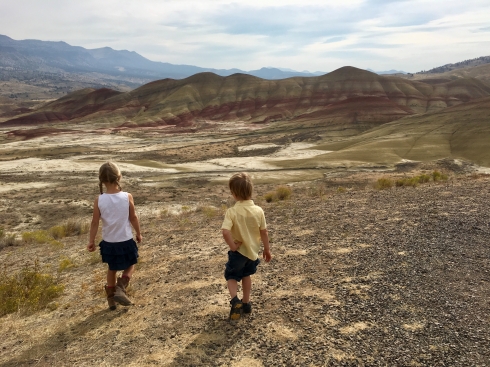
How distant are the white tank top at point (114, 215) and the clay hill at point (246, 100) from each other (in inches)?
3335

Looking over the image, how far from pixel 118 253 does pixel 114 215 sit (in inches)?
25.6

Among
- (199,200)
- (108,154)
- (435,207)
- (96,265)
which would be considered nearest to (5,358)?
(96,265)

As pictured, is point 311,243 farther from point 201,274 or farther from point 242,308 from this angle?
point 242,308

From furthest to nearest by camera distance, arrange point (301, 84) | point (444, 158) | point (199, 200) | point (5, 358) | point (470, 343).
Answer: point (301, 84)
point (444, 158)
point (199, 200)
point (5, 358)
point (470, 343)

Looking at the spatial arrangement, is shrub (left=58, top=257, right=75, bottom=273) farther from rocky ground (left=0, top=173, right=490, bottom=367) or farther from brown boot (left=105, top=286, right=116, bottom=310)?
brown boot (left=105, top=286, right=116, bottom=310)

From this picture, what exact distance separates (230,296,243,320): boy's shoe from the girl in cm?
184

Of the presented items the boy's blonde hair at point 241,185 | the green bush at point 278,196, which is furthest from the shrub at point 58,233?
the boy's blonde hair at point 241,185

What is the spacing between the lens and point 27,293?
7324 mm

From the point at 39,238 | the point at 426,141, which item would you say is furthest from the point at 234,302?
the point at 426,141

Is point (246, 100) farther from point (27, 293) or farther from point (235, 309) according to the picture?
point (235, 309)

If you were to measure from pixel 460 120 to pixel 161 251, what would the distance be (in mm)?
61648

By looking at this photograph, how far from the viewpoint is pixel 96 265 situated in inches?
369

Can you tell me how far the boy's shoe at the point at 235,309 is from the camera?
5.47m

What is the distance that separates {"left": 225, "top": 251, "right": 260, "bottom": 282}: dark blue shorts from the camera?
534 centimetres
